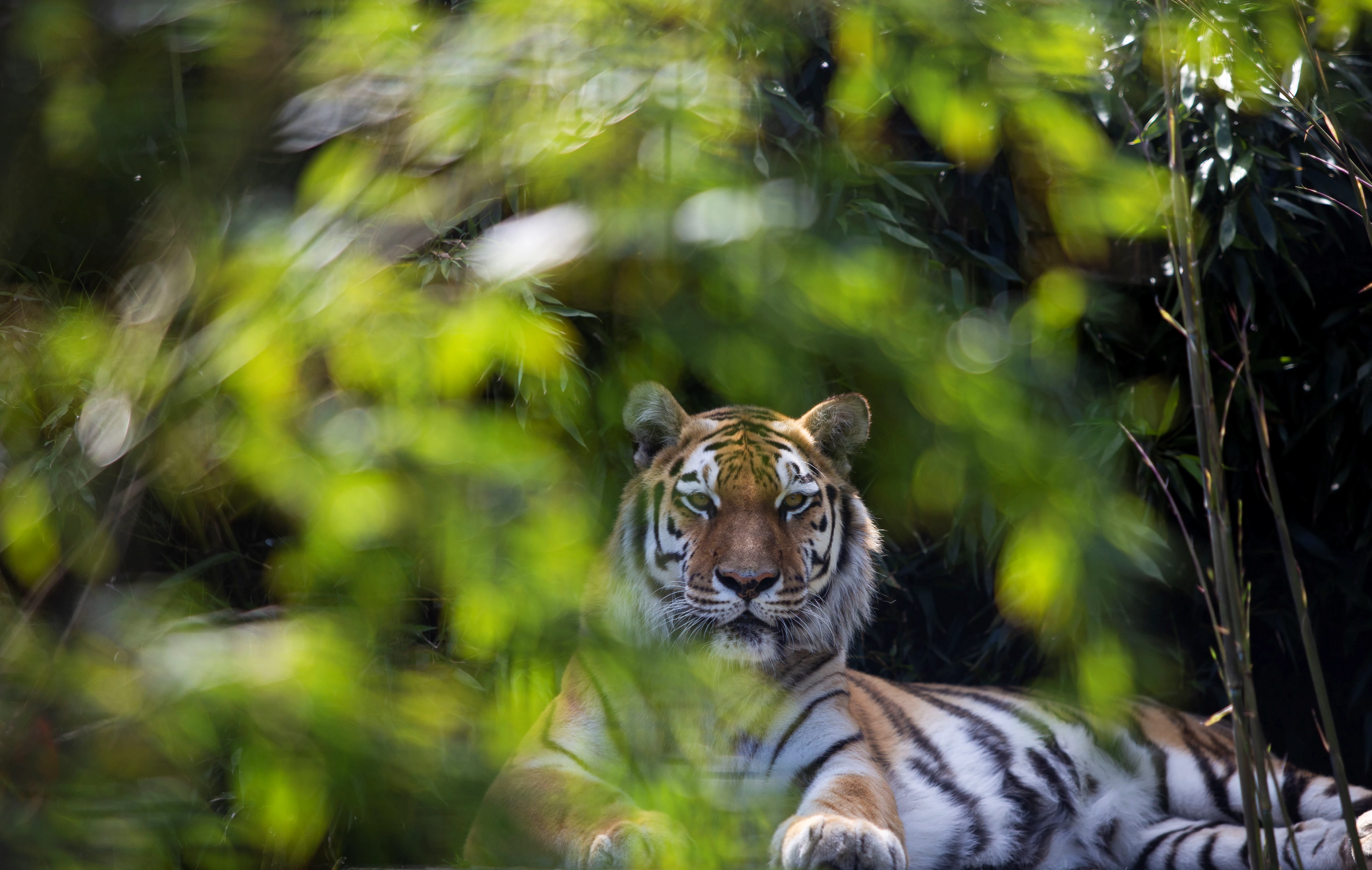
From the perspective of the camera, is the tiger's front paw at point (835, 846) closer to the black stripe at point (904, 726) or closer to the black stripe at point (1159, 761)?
the black stripe at point (904, 726)

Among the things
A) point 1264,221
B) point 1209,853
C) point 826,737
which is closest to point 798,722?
point 826,737

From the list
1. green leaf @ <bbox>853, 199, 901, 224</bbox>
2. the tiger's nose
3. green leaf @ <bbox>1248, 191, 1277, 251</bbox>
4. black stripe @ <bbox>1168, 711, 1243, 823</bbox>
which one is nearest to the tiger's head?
the tiger's nose

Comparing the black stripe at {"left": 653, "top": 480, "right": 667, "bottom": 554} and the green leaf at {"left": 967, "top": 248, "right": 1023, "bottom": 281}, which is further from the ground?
the green leaf at {"left": 967, "top": 248, "right": 1023, "bottom": 281}

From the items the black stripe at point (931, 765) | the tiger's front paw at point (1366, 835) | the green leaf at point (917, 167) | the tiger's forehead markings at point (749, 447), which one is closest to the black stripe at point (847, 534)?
the tiger's forehead markings at point (749, 447)

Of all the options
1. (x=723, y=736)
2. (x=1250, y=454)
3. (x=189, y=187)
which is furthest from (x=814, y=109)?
(x=189, y=187)

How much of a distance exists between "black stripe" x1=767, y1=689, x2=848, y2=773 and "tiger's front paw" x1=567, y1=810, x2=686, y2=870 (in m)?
0.54

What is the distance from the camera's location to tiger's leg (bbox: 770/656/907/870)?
1620mm

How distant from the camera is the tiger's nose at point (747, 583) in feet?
6.19

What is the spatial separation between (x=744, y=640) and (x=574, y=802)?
436 millimetres

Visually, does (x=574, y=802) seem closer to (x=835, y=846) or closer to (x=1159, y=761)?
(x=835, y=846)

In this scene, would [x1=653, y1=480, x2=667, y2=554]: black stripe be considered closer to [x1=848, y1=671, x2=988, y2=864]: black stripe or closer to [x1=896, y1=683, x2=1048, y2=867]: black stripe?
[x1=848, y1=671, x2=988, y2=864]: black stripe

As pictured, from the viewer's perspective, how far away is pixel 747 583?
1.89 m

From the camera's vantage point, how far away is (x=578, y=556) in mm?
542

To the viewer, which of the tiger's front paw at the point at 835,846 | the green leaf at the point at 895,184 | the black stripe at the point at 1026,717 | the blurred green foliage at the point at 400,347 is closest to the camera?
the blurred green foliage at the point at 400,347
